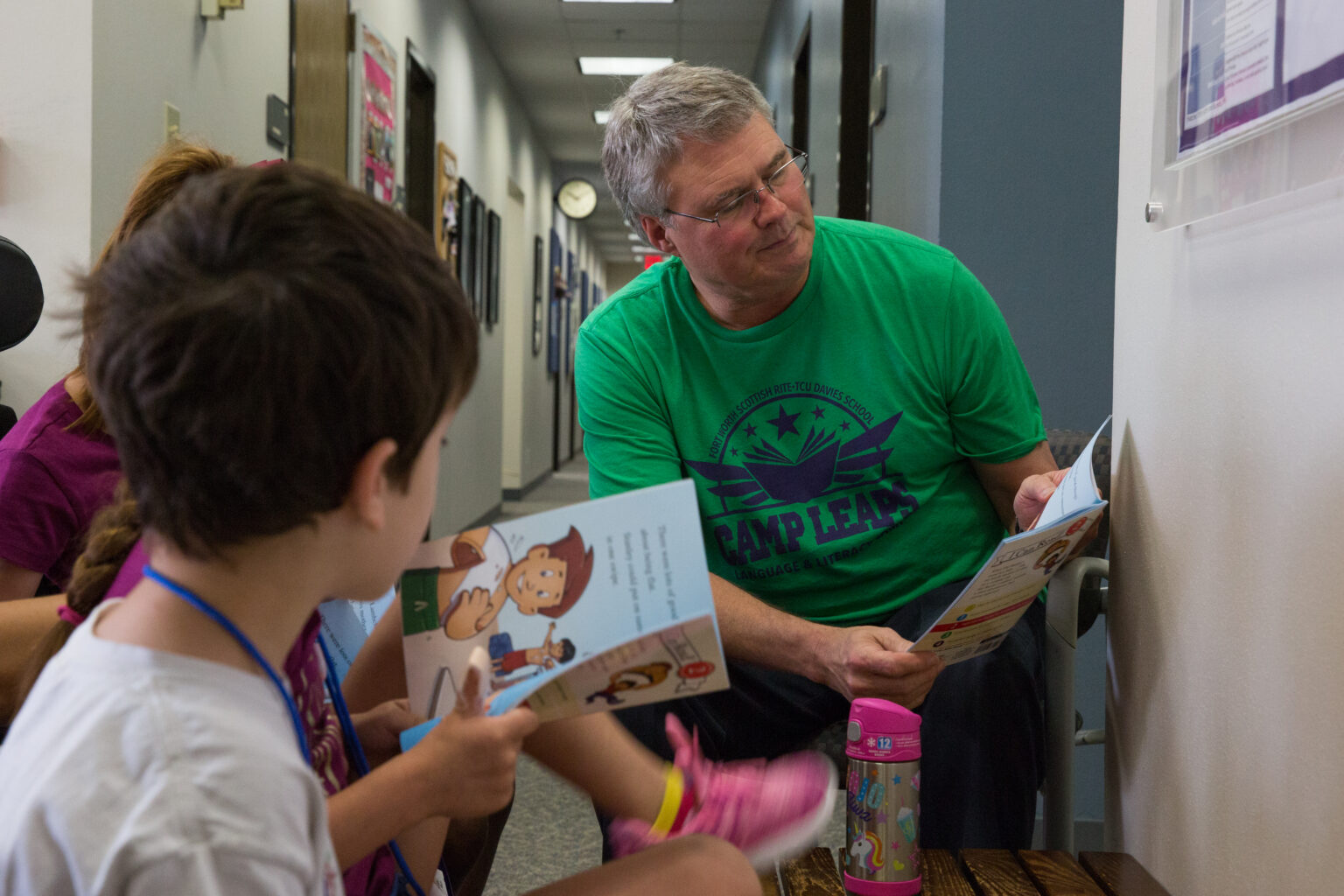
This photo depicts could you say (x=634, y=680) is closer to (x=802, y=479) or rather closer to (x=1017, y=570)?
(x=1017, y=570)

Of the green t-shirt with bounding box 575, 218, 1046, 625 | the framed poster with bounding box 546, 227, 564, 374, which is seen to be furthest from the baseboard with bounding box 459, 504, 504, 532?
the green t-shirt with bounding box 575, 218, 1046, 625

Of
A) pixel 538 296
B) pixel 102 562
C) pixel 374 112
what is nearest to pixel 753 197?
pixel 102 562

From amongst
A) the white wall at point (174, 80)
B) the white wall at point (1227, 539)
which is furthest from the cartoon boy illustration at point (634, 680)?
the white wall at point (174, 80)

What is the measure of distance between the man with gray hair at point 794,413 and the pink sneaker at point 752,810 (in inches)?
13.5

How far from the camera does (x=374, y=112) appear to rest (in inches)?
173

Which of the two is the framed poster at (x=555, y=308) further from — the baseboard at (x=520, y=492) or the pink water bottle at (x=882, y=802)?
the pink water bottle at (x=882, y=802)

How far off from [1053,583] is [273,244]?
3.38 ft

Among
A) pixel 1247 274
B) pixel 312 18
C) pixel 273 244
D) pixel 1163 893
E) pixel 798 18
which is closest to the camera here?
pixel 273 244

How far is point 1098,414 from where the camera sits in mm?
2439

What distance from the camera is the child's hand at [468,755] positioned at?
0.78m

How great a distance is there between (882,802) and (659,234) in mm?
915

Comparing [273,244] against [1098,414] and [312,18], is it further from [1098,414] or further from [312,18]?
[312,18]

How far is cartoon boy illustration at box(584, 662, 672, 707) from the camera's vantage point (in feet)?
2.69

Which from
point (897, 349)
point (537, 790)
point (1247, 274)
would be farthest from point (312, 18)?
point (1247, 274)
